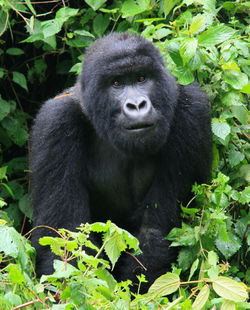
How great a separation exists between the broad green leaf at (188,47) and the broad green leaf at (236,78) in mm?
389

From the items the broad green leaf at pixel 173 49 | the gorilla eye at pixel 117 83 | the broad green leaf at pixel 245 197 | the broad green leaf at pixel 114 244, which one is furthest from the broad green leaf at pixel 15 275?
the broad green leaf at pixel 173 49

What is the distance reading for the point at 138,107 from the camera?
4.20 m

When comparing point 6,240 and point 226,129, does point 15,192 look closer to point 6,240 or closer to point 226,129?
point 226,129

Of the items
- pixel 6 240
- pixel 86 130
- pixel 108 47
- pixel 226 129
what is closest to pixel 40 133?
pixel 86 130

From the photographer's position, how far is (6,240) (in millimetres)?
3324

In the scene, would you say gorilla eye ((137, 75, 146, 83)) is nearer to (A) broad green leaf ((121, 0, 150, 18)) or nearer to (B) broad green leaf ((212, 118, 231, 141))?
(B) broad green leaf ((212, 118, 231, 141))

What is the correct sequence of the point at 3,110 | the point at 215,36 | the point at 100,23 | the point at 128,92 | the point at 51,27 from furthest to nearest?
1. the point at 3,110
2. the point at 100,23
3. the point at 51,27
4. the point at 215,36
5. the point at 128,92

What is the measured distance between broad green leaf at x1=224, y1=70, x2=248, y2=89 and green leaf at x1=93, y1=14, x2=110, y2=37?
4.24ft

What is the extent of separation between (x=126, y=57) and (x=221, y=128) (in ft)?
2.64

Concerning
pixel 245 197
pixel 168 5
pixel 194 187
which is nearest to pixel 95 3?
pixel 168 5

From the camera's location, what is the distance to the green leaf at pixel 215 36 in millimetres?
4564

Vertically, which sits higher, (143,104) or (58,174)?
(143,104)

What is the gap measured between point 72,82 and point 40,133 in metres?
1.79

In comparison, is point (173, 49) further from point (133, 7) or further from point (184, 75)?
point (133, 7)
